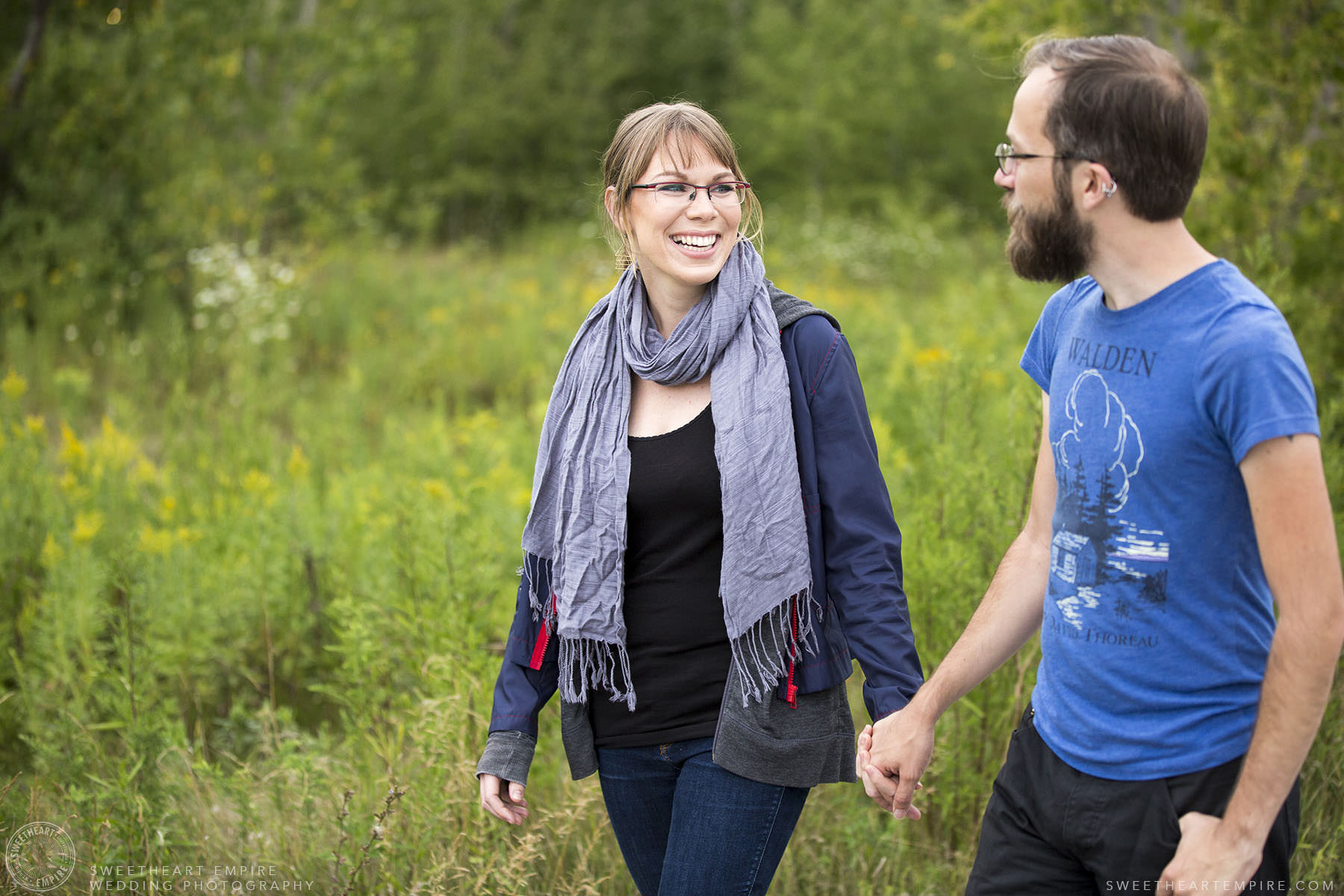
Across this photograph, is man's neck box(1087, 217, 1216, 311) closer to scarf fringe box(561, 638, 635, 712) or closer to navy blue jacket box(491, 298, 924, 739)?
navy blue jacket box(491, 298, 924, 739)

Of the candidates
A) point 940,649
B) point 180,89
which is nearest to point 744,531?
point 940,649

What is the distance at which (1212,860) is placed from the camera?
4.58 feet

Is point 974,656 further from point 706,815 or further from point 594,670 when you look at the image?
point 594,670

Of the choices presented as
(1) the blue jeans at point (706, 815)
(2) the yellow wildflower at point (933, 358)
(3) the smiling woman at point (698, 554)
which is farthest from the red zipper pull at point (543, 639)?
(2) the yellow wildflower at point (933, 358)

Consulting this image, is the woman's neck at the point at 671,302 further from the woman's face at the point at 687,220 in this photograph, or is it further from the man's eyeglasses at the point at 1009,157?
the man's eyeglasses at the point at 1009,157

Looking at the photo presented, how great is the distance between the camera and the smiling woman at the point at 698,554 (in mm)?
1896

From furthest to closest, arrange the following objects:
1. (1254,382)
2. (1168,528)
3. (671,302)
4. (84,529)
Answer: (84,529)
(671,302)
(1168,528)
(1254,382)

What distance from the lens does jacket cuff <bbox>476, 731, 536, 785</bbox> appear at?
6.80 feet

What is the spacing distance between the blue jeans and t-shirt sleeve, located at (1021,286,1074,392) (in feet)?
2.82

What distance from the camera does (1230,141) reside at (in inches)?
167

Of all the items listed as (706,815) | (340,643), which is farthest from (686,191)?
(340,643)

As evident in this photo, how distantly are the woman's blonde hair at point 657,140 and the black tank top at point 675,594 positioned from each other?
48 cm

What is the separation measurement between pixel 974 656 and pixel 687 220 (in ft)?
3.15

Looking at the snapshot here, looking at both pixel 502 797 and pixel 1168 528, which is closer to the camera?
pixel 1168 528
